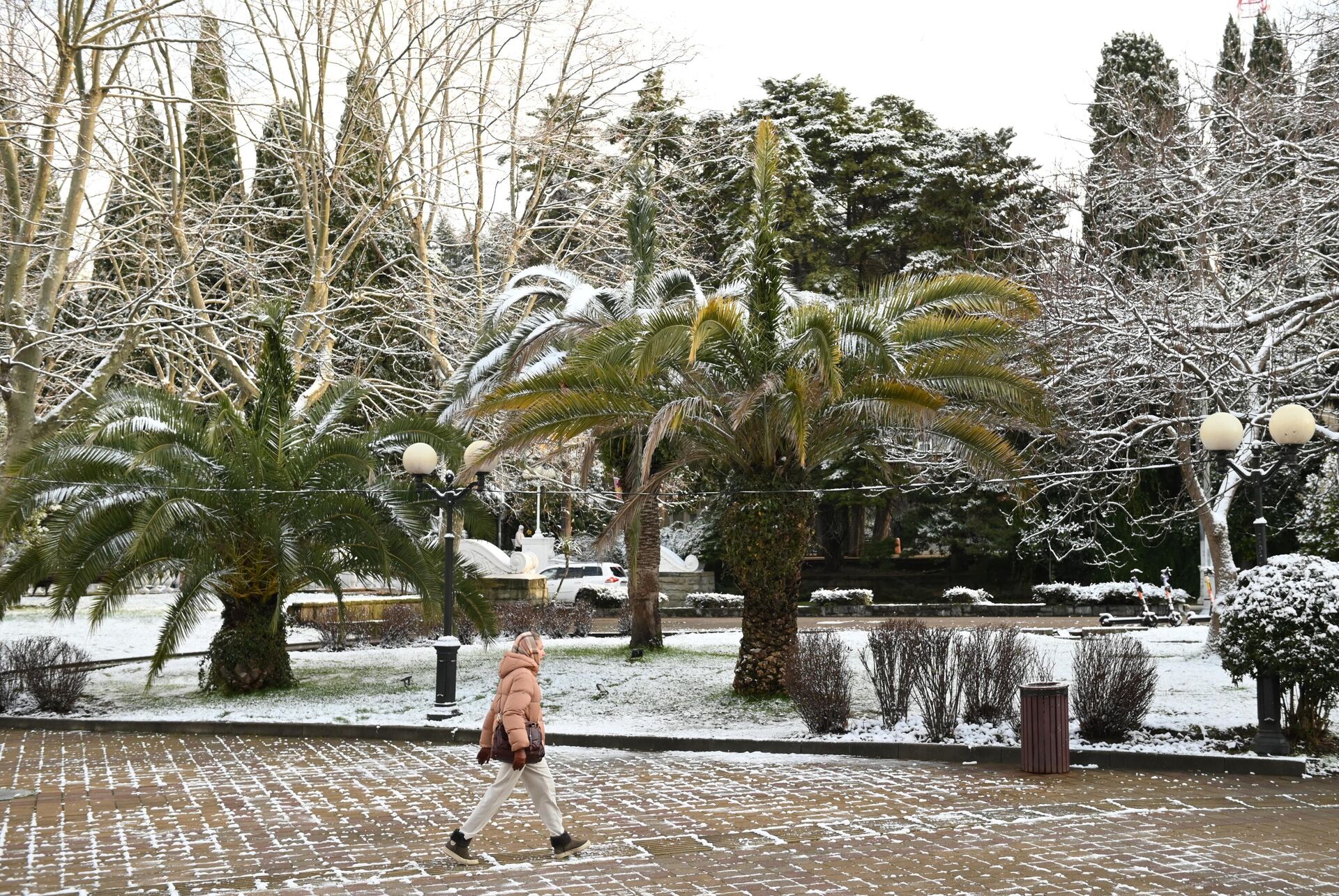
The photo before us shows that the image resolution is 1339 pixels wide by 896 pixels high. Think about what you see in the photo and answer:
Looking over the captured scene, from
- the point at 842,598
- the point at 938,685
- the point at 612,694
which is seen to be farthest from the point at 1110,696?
the point at 842,598

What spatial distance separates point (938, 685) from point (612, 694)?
4917 mm

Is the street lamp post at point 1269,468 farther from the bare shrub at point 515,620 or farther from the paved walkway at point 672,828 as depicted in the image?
the bare shrub at point 515,620

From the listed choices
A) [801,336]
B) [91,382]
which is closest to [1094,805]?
[801,336]

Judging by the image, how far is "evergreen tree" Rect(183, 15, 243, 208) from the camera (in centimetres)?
1800

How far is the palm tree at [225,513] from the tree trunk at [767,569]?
175 inches

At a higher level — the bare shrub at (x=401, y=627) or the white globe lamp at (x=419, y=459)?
the white globe lamp at (x=419, y=459)

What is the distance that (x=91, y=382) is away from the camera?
64.4 feet

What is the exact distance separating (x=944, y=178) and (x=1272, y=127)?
2440cm

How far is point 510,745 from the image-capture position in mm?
7445

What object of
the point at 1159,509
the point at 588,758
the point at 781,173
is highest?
the point at 781,173

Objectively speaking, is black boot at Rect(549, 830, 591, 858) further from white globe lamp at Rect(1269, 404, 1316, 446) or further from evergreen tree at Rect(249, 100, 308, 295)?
evergreen tree at Rect(249, 100, 308, 295)

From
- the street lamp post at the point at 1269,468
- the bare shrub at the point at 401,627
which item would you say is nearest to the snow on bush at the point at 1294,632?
the street lamp post at the point at 1269,468

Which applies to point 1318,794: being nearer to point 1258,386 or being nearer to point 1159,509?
point 1258,386

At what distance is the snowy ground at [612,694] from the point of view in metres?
12.7
